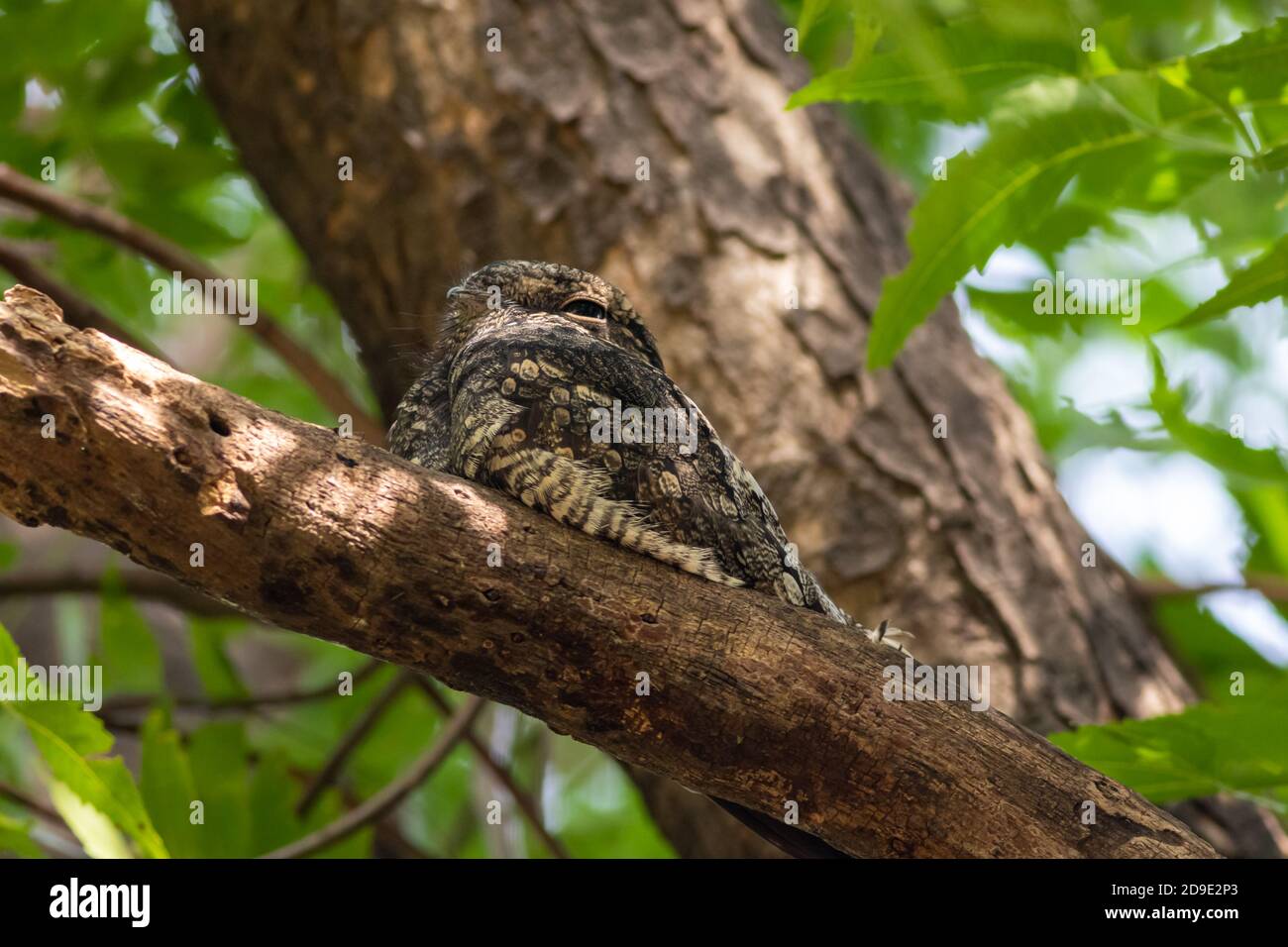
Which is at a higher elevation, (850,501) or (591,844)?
(850,501)

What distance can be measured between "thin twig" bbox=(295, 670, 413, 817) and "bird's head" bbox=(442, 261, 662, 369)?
1.87m

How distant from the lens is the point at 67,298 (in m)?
4.48

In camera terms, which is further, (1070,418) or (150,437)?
(1070,418)

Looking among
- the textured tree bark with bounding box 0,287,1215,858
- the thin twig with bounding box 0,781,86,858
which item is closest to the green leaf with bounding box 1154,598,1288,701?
the textured tree bark with bounding box 0,287,1215,858

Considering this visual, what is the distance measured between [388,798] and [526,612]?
230 centimetres

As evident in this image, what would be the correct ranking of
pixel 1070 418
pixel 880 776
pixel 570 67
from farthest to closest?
pixel 1070 418
pixel 570 67
pixel 880 776

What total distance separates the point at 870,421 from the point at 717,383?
57cm

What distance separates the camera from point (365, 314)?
492 cm

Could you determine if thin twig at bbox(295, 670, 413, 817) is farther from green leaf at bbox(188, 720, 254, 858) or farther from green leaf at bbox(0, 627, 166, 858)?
green leaf at bbox(0, 627, 166, 858)

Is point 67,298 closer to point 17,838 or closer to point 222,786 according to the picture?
point 222,786

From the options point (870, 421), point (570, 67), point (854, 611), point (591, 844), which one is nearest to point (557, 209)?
point (570, 67)

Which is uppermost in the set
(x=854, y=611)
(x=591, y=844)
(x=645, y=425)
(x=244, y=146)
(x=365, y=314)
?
(x=244, y=146)

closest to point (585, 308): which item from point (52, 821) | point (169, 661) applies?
point (52, 821)
